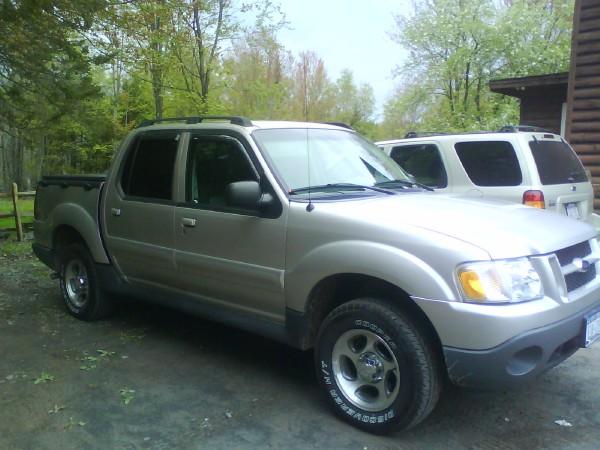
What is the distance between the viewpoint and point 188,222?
416cm

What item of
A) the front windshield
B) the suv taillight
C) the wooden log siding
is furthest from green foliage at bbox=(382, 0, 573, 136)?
the front windshield

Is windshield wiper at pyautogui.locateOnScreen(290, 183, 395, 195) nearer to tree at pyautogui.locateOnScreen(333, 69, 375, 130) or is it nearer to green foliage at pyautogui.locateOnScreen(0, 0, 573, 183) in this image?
green foliage at pyautogui.locateOnScreen(0, 0, 573, 183)

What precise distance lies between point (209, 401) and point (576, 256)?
248 cm

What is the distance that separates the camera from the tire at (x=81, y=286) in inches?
207

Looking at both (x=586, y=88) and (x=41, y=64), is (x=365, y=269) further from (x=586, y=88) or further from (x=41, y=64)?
(x=586, y=88)

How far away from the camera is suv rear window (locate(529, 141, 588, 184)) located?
596 cm

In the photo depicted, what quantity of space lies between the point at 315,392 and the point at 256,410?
1.57 ft

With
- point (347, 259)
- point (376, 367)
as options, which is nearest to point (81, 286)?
point (347, 259)

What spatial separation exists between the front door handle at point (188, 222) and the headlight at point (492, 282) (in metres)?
2.09

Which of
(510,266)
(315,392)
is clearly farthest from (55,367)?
(510,266)

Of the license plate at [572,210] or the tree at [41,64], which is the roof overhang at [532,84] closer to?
the license plate at [572,210]

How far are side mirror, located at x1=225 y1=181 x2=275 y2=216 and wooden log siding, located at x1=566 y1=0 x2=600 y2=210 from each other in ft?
27.1

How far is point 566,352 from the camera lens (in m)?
3.09

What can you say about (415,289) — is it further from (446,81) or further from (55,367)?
(446,81)
